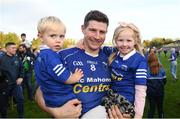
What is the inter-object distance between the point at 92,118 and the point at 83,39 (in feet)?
2.94

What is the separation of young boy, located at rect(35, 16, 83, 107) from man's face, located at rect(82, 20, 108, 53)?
0.91 feet

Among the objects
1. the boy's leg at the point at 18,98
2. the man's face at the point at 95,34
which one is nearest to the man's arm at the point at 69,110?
the man's face at the point at 95,34

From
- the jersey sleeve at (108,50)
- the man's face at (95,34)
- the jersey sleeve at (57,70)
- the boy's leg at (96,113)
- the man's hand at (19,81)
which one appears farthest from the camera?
the man's hand at (19,81)

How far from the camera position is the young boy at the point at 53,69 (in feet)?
13.3

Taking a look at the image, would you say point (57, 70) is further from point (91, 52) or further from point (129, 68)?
point (129, 68)

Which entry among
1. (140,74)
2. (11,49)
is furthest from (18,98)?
(140,74)

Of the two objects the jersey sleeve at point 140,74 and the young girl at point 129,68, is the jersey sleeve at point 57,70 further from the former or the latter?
the jersey sleeve at point 140,74

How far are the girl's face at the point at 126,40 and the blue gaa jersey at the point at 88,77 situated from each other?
Result: 28 centimetres

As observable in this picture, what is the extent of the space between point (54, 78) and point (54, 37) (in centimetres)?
42

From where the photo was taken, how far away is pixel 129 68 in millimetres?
4309

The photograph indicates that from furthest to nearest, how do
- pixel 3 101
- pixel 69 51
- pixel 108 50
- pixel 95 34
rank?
pixel 3 101 → pixel 108 50 → pixel 69 51 → pixel 95 34

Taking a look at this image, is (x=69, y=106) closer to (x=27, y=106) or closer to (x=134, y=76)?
(x=134, y=76)

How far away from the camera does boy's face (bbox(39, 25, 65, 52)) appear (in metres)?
4.11

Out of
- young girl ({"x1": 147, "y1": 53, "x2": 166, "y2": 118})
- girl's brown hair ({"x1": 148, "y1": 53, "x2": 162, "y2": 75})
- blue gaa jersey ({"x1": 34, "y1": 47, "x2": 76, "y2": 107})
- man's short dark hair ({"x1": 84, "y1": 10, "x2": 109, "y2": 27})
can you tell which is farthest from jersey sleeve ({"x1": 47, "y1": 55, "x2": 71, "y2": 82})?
girl's brown hair ({"x1": 148, "y1": 53, "x2": 162, "y2": 75})
